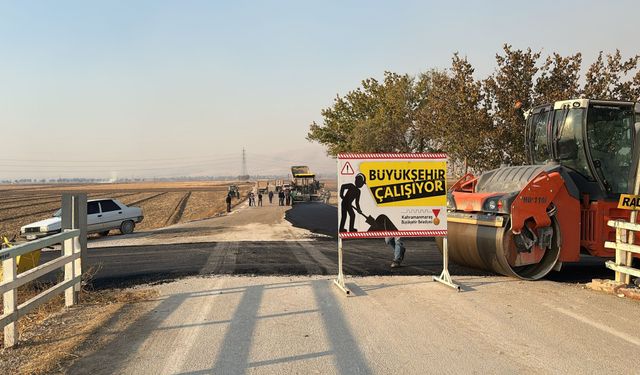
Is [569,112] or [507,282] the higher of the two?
[569,112]

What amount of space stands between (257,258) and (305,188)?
31.3m

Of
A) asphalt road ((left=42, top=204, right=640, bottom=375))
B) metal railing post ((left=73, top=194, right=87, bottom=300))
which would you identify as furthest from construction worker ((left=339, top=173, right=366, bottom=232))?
metal railing post ((left=73, top=194, right=87, bottom=300))

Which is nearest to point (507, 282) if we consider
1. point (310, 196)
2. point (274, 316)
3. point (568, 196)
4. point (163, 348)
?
point (568, 196)

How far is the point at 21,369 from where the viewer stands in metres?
4.43

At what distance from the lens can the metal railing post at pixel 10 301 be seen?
5074 millimetres

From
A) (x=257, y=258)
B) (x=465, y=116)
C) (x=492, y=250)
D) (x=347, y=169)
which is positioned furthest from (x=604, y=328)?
(x=465, y=116)

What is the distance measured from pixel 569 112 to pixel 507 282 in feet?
11.8

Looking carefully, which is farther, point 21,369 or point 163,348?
point 163,348

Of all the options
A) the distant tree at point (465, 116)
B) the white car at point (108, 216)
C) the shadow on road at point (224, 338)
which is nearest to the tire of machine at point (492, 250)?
the shadow on road at point (224, 338)

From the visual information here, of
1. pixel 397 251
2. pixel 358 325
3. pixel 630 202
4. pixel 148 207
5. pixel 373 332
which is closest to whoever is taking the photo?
pixel 373 332

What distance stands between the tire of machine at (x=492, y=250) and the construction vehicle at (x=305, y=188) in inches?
1277

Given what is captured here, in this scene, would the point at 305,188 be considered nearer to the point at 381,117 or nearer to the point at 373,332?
the point at 381,117

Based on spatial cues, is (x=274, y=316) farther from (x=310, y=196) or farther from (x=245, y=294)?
(x=310, y=196)

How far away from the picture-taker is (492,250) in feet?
26.6
